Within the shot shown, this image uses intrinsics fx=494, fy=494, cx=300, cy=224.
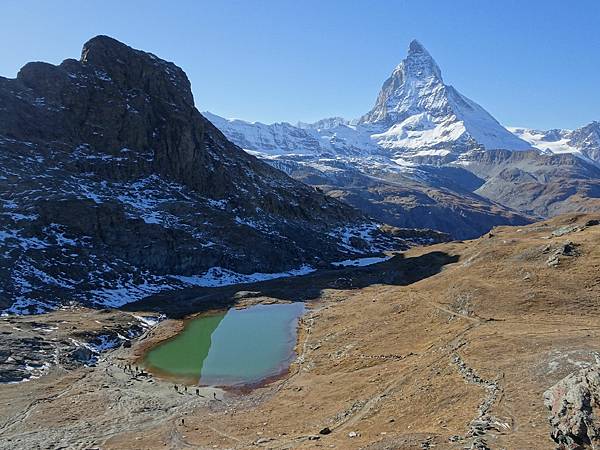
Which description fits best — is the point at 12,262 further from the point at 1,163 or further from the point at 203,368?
the point at 203,368

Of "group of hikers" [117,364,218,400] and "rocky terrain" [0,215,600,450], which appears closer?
"rocky terrain" [0,215,600,450]

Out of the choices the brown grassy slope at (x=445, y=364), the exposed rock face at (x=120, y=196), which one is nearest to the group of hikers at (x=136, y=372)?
the brown grassy slope at (x=445, y=364)

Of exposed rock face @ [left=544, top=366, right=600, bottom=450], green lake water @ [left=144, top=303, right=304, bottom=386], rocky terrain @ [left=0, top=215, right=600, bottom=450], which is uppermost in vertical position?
exposed rock face @ [left=544, top=366, right=600, bottom=450]

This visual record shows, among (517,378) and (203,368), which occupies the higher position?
(517,378)

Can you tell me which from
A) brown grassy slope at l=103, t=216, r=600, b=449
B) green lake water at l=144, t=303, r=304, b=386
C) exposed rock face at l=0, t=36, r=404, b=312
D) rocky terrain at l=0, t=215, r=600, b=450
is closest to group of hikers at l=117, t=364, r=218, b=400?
rocky terrain at l=0, t=215, r=600, b=450

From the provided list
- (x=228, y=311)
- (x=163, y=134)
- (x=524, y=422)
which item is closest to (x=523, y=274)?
(x=524, y=422)

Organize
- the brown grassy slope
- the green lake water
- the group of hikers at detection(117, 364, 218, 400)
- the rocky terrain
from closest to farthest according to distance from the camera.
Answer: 1. the rocky terrain
2. the brown grassy slope
3. the group of hikers at detection(117, 364, 218, 400)
4. the green lake water

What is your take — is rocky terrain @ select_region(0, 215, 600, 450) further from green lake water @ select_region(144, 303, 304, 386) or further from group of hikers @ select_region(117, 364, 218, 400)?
green lake water @ select_region(144, 303, 304, 386)
